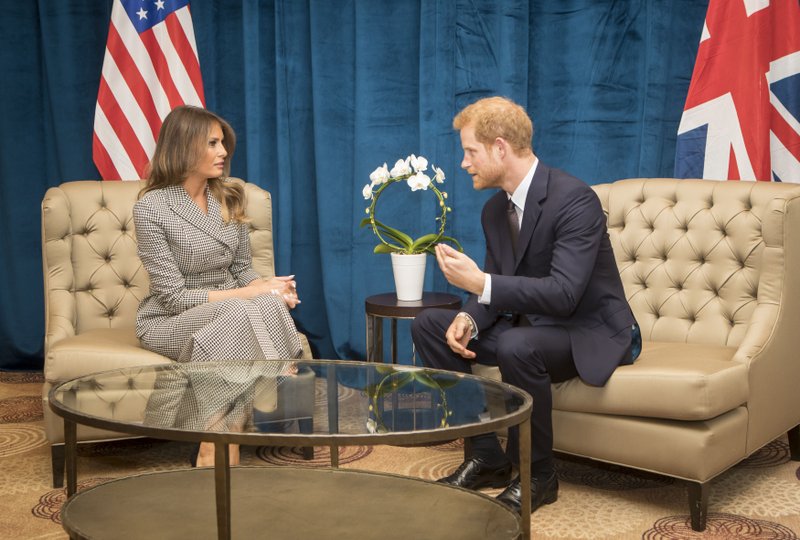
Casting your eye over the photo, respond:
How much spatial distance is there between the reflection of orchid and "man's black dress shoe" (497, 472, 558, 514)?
0.53 metres

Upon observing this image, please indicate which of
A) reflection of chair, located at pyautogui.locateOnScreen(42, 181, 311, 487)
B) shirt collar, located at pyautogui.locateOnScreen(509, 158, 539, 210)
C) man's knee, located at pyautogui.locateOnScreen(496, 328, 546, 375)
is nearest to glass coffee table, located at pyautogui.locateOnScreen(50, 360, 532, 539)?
man's knee, located at pyautogui.locateOnScreen(496, 328, 546, 375)

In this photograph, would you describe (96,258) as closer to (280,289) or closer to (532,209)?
(280,289)

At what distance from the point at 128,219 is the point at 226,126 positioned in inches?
22.7

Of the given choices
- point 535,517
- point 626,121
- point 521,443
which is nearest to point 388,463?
point 535,517

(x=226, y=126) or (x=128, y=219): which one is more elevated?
(x=226, y=126)

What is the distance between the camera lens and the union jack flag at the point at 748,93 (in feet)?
12.2

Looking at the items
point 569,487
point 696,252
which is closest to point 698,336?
point 696,252

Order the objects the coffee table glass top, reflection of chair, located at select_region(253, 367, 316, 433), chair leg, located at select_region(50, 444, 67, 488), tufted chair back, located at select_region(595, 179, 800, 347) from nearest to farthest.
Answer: the coffee table glass top → reflection of chair, located at select_region(253, 367, 316, 433) → chair leg, located at select_region(50, 444, 67, 488) → tufted chair back, located at select_region(595, 179, 800, 347)

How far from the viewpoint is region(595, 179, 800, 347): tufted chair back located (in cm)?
330

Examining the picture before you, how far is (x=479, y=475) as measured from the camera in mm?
3111

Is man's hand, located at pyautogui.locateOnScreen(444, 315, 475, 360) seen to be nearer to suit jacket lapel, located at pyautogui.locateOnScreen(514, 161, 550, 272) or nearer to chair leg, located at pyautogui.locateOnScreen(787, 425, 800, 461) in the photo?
suit jacket lapel, located at pyautogui.locateOnScreen(514, 161, 550, 272)

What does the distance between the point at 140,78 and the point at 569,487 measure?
272cm

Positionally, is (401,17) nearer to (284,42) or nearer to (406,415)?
(284,42)

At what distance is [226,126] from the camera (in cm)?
361
